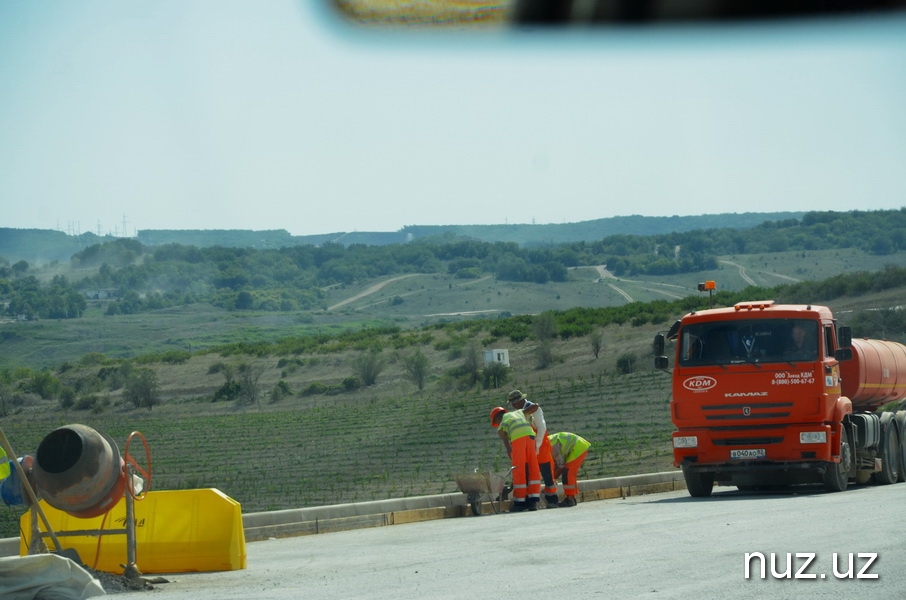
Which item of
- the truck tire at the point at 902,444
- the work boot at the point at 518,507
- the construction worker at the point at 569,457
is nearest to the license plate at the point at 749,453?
the construction worker at the point at 569,457

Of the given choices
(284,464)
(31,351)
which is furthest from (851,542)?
(31,351)

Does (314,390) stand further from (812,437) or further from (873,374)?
(812,437)

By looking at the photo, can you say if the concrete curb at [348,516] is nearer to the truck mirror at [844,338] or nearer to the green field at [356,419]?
the truck mirror at [844,338]

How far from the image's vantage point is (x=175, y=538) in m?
11.4

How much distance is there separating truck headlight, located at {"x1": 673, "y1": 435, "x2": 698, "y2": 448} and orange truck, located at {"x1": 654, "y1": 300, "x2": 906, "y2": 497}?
0.05ft

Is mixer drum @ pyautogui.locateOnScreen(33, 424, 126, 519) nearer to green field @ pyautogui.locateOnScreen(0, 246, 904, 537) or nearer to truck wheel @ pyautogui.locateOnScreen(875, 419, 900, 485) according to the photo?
green field @ pyautogui.locateOnScreen(0, 246, 904, 537)

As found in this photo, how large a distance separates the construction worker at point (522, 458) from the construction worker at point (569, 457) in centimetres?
105

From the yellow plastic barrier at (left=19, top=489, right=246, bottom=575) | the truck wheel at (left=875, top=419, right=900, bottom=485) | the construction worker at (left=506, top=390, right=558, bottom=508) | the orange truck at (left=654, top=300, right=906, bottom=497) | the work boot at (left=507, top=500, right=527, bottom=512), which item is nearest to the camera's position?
the yellow plastic barrier at (left=19, top=489, right=246, bottom=575)

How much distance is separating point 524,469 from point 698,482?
374cm

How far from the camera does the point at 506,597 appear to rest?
895 cm

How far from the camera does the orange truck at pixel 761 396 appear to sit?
18438 mm

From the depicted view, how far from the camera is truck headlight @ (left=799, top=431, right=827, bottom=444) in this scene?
18297mm

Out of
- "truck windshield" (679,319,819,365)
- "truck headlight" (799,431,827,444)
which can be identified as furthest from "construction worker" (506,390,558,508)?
"truck headlight" (799,431,827,444)

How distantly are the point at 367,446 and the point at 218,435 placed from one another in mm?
10540
